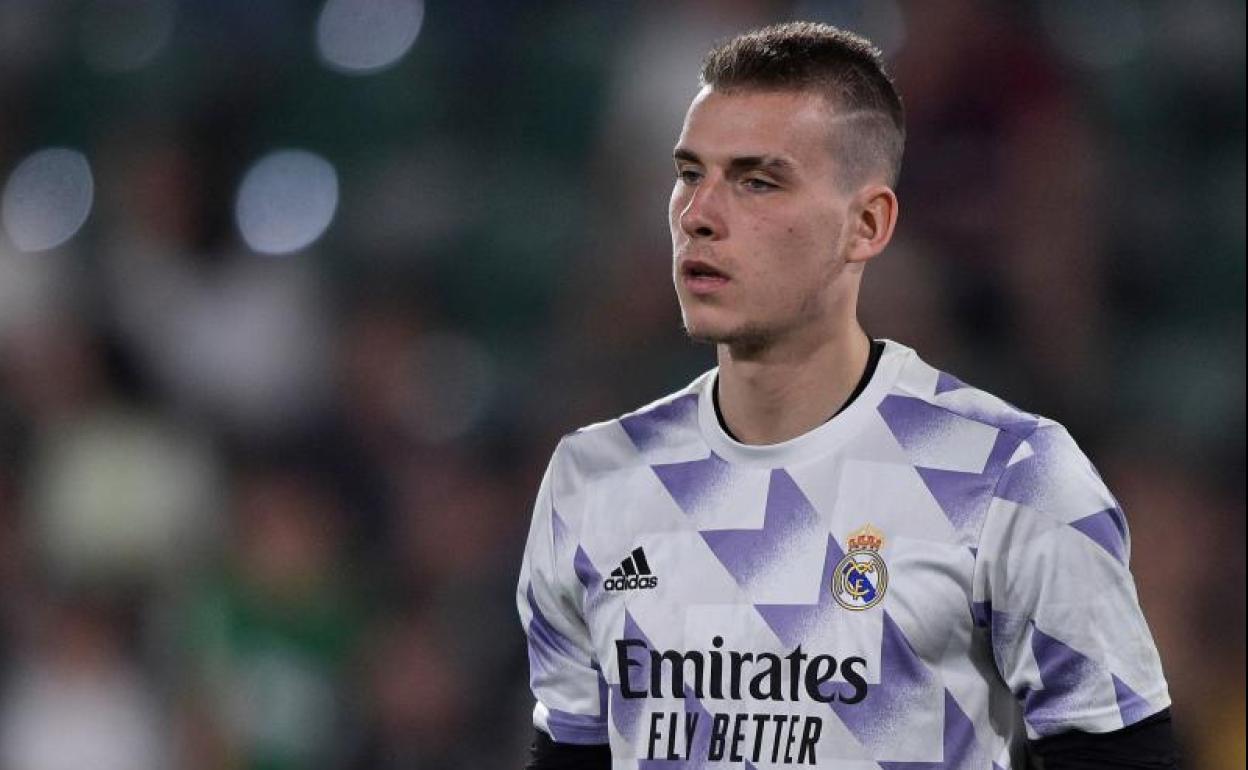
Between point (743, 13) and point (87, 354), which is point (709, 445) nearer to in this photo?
point (743, 13)

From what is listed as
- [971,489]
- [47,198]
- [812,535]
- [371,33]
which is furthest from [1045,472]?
[47,198]

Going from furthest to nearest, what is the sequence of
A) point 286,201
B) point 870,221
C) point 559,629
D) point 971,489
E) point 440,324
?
point 286,201, point 440,324, point 559,629, point 870,221, point 971,489

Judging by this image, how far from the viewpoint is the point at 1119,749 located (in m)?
2.27

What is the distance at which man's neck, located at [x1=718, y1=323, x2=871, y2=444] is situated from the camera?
2.59 metres

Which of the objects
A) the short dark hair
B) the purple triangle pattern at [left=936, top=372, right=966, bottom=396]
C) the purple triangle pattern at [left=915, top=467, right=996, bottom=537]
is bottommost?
the purple triangle pattern at [left=915, top=467, right=996, bottom=537]

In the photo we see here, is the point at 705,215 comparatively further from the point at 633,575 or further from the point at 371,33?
the point at 371,33

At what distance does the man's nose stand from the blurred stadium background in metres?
2.39

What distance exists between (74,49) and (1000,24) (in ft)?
10.4

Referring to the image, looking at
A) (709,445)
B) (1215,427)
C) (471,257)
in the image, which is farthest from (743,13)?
(709,445)

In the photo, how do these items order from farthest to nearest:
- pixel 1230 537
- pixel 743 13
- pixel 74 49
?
pixel 74 49 < pixel 743 13 < pixel 1230 537

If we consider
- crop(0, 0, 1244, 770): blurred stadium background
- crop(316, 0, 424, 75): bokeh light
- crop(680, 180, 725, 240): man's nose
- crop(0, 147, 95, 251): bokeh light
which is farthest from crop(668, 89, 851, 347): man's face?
crop(0, 147, 95, 251): bokeh light

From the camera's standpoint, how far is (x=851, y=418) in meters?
2.57

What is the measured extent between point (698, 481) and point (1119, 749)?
28.5 inches

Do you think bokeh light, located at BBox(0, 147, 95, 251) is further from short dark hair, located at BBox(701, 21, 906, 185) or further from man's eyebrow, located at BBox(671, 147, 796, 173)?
man's eyebrow, located at BBox(671, 147, 796, 173)
